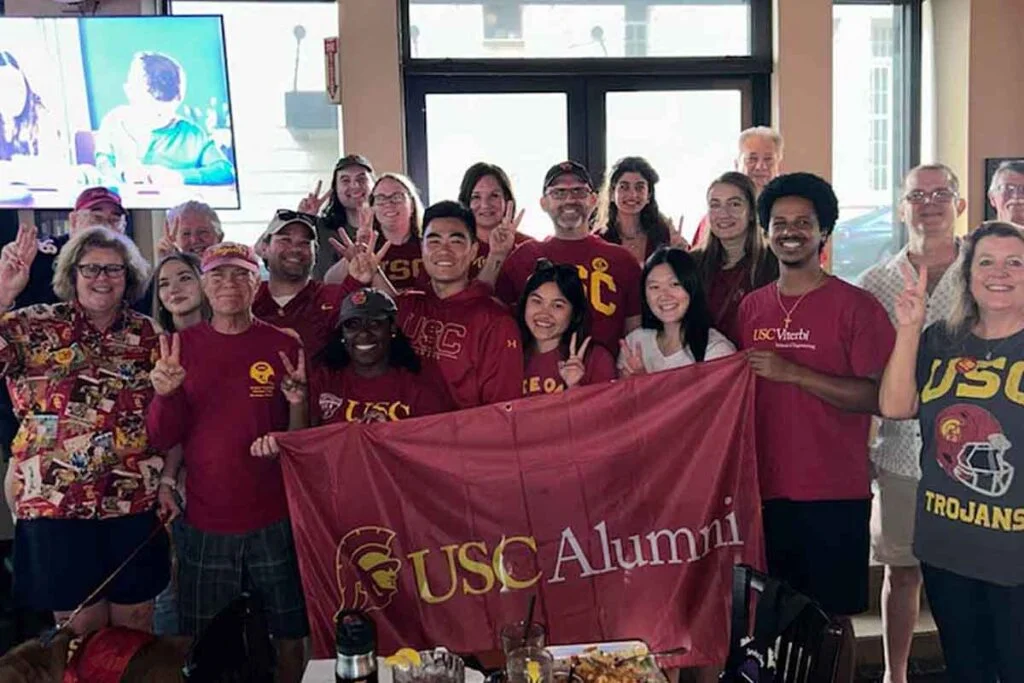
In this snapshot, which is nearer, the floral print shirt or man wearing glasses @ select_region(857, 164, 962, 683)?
the floral print shirt

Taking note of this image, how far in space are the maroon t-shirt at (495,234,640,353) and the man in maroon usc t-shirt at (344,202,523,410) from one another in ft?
0.78

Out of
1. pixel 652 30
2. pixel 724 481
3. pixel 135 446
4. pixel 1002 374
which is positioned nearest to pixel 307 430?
pixel 135 446

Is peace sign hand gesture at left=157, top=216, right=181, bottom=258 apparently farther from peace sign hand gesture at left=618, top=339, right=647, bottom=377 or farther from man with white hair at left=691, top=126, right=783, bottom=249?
man with white hair at left=691, top=126, right=783, bottom=249

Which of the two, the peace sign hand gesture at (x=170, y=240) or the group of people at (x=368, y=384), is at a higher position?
the peace sign hand gesture at (x=170, y=240)

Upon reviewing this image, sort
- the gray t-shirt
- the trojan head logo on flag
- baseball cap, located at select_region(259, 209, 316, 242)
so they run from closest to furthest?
the gray t-shirt, the trojan head logo on flag, baseball cap, located at select_region(259, 209, 316, 242)

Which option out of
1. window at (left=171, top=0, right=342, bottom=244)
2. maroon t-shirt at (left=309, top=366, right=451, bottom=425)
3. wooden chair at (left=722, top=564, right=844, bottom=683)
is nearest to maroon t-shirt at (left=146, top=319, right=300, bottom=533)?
maroon t-shirt at (left=309, top=366, right=451, bottom=425)

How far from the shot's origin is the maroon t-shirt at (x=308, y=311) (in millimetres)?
3252

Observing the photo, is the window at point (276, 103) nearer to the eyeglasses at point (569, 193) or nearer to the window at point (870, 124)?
the eyeglasses at point (569, 193)

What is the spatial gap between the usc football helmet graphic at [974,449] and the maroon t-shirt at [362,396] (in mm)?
1441

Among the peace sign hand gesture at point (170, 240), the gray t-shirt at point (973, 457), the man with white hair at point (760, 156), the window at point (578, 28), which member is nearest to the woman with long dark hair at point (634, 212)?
the man with white hair at point (760, 156)

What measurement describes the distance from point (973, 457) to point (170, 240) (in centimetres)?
285

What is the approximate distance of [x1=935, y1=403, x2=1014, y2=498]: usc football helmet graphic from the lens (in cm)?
236

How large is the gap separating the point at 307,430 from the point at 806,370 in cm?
145

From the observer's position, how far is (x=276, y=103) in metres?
5.33
